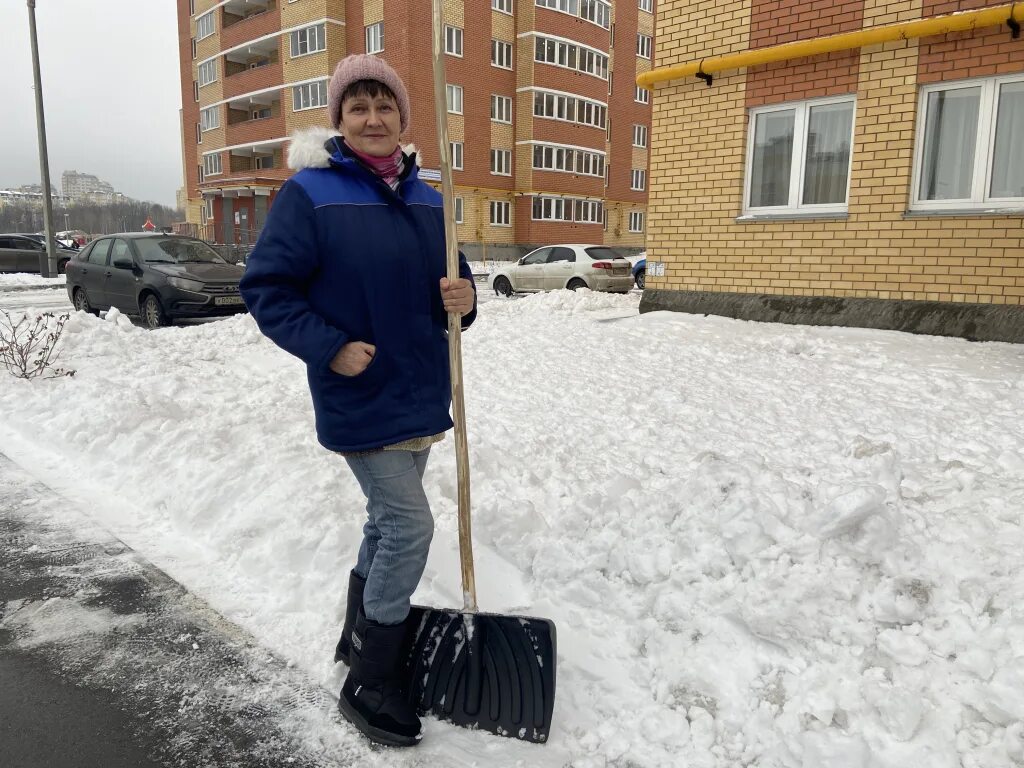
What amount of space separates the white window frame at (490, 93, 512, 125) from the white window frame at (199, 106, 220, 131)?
696 inches

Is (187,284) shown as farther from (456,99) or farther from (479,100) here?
(479,100)

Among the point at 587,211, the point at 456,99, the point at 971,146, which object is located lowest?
the point at 971,146

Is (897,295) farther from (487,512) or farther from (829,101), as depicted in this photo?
(487,512)

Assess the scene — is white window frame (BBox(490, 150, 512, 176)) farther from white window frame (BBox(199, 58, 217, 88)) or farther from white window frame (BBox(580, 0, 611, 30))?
white window frame (BBox(199, 58, 217, 88))

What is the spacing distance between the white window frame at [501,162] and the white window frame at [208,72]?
18.8m

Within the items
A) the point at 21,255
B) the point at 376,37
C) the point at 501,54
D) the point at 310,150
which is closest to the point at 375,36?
the point at 376,37

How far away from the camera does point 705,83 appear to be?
934cm

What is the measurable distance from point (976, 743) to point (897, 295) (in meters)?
6.82

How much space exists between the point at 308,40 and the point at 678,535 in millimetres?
39654

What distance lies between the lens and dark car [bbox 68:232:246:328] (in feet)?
38.4

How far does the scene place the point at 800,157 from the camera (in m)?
8.80

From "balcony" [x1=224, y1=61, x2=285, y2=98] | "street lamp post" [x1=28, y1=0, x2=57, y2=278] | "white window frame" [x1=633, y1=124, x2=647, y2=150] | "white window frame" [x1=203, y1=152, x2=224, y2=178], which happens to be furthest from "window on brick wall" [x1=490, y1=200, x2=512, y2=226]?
"street lamp post" [x1=28, y1=0, x2=57, y2=278]

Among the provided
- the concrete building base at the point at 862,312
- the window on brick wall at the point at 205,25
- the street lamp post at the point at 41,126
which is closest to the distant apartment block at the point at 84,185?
the window on brick wall at the point at 205,25

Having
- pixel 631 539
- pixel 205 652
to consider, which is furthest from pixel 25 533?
pixel 631 539
